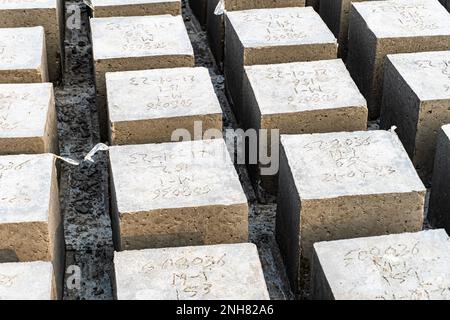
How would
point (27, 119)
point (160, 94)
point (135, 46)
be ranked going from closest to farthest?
point (27, 119), point (160, 94), point (135, 46)

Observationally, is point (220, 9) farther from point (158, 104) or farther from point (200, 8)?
point (158, 104)

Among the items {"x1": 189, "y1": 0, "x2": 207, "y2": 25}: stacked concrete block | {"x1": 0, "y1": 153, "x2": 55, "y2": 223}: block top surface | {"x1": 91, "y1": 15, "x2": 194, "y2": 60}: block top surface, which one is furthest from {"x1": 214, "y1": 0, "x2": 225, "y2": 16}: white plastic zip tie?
{"x1": 0, "y1": 153, "x2": 55, "y2": 223}: block top surface

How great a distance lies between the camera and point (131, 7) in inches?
265

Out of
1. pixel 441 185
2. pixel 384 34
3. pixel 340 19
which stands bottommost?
pixel 441 185

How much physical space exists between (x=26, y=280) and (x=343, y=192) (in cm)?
167

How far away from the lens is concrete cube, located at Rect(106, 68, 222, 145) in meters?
5.26

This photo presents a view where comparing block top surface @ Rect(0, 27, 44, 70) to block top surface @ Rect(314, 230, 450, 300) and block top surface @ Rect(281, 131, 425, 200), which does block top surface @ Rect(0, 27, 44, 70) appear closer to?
block top surface @ Rect(281, 131, 425, 200)

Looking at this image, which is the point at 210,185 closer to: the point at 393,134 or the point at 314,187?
the point at 314,187

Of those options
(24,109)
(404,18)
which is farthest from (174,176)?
(404,18)

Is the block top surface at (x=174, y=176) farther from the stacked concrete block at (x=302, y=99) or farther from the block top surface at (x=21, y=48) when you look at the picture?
the block top surface at (x=21, y=48)

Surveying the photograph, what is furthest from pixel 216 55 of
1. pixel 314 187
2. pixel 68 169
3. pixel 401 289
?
pixel 401 289

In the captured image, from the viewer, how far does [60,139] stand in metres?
6.46

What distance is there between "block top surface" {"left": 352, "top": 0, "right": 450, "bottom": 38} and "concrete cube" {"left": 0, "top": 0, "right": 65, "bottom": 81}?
2256mm

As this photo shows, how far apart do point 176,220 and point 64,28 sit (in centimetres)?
377
